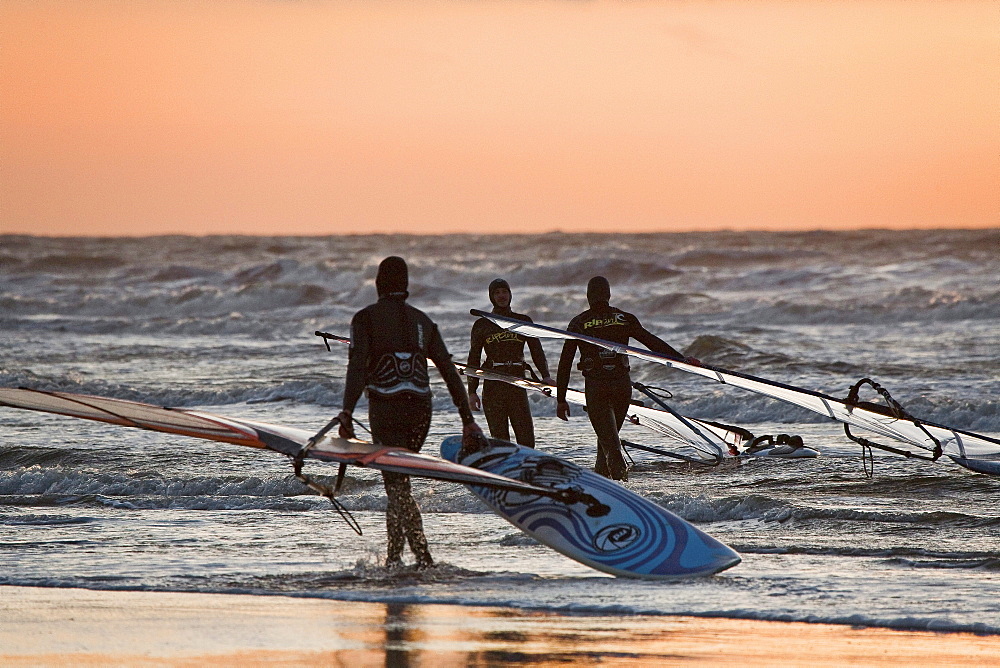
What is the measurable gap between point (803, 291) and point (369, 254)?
29.9 m

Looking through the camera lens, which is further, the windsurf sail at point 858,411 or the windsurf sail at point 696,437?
the windsurf sail at point 696,437

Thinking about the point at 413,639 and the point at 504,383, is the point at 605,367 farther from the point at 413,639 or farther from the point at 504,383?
the point at 413,639

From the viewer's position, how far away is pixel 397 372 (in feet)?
21.7

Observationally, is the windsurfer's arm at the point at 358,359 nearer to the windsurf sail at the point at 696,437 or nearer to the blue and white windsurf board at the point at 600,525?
the blue and white windsurf board at the point at 600,525

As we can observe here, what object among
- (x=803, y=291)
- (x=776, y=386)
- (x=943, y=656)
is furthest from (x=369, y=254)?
(x=943, y=656)

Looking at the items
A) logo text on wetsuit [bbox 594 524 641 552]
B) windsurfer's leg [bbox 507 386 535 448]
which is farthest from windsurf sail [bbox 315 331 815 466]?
logo text on wetsuit [bbox 594 524 641 552]

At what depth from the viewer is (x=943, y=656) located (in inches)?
207

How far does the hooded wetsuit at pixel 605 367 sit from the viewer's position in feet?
29.9

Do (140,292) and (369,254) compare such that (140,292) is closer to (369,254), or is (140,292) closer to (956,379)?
(369,254)

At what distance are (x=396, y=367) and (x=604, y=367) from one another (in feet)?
9.74

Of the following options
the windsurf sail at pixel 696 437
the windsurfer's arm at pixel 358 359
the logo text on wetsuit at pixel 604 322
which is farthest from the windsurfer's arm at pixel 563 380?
the windsurfer's arm at pixel 358 359

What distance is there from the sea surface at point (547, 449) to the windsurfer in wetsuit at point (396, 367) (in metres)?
0.80

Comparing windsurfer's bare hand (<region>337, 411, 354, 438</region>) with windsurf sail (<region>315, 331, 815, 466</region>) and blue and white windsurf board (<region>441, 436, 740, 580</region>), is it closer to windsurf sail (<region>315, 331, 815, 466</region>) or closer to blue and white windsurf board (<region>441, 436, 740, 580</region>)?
blue and white windsurf board (<region>441, 436, 740, 580</region>)

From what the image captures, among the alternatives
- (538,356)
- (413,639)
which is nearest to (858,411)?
(538,356)
